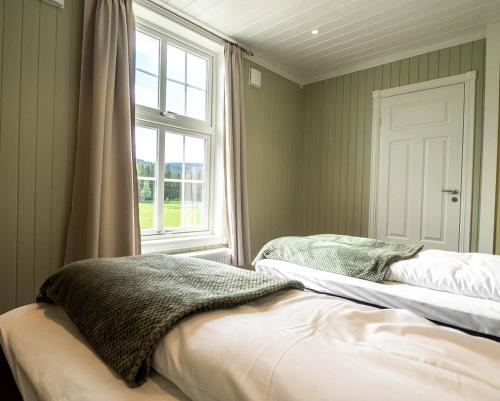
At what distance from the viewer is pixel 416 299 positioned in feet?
4.96

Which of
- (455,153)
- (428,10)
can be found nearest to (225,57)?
(428,10)

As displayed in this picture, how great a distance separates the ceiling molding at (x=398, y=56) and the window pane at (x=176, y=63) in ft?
5.72

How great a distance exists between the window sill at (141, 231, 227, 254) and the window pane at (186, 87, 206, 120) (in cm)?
117

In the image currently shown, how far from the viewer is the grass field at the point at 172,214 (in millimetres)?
2586

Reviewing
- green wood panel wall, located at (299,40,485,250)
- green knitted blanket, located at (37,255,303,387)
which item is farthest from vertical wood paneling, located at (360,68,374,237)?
green knitted blanket, located at (37,255,303,387)

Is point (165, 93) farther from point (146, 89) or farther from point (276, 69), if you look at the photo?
point (276, 69)

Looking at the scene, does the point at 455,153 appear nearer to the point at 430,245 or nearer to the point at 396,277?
the point at 430,245

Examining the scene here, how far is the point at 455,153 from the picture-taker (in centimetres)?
291

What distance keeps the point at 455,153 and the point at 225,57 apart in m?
2.39

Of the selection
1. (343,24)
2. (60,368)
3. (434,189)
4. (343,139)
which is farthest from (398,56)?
(60,368)

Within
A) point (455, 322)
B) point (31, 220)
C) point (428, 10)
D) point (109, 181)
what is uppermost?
point (428, 10)

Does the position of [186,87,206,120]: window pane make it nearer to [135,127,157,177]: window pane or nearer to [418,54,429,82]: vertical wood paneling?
[135,127,157,177]: window pane

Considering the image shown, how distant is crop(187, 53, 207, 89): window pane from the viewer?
9.53 feet

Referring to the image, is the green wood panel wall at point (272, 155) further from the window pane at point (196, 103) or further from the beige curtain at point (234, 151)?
the window pane at point (196, 103)
